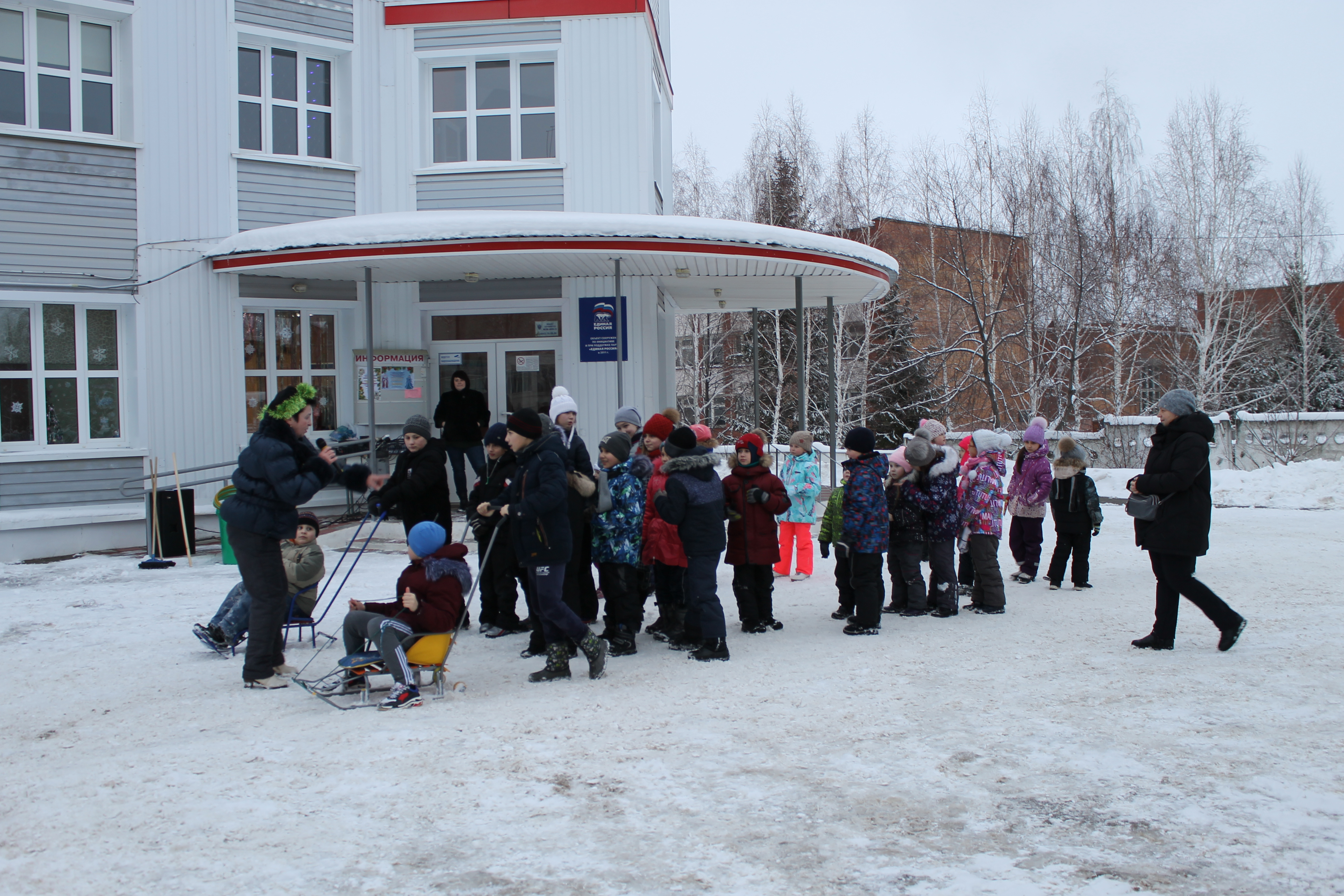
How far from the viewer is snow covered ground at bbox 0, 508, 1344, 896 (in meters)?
3.33

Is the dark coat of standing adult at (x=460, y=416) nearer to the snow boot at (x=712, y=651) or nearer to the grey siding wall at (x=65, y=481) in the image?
the grey siding wall at (x=65, y=481)

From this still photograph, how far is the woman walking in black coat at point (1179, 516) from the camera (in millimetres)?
6133

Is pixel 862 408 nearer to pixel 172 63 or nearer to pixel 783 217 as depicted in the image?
pixel 783 217

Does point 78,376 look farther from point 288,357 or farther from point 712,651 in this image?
point 712,651

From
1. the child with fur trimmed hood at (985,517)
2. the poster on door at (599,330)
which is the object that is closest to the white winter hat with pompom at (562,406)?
the child with fur trimmed hood at (985,517)

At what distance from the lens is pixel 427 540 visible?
5344 millimetres

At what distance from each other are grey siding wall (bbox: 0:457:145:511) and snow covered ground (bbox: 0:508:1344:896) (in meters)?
5.33

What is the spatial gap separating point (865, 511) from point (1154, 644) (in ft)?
6.52

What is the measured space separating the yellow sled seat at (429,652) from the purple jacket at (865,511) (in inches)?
116

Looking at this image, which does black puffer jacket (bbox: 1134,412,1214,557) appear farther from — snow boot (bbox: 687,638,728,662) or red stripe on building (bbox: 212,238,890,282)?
red stripe on building (bbox: 212,238,890,282)

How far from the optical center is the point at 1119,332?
29250 millimetres

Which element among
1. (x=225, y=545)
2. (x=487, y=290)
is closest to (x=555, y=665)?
(x=225, y=545)

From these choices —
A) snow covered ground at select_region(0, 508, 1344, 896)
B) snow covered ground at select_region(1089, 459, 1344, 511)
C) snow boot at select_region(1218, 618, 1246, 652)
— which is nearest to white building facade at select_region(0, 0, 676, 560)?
snow covered ground at select_region(0, 508, 1344, 896)

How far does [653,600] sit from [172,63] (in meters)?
9.07
